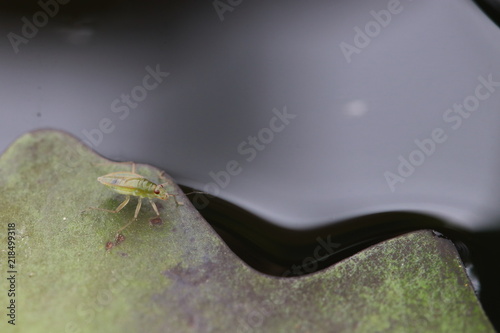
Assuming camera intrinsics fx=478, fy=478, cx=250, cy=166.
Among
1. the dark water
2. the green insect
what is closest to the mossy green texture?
the green insect

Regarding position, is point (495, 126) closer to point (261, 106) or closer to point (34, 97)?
point (261, 106)

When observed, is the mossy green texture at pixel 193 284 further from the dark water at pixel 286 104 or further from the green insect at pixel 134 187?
the dark water at pixel 286 104

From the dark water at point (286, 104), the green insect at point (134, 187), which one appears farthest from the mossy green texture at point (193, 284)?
the dark water at point (286, 104)

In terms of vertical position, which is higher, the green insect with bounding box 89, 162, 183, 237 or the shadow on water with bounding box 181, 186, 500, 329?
A: the green insect with bounding box 89, 162, 183, 237

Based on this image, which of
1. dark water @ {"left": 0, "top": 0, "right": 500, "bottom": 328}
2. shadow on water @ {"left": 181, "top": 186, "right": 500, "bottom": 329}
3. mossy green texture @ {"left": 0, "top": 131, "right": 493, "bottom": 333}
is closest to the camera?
mossy green texture @ {"left": 0, "top": 131, "right": 493, "bottom": 333}

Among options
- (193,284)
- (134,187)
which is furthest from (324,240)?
(134,187)

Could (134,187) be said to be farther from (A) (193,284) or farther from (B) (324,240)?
(B) (324,240)

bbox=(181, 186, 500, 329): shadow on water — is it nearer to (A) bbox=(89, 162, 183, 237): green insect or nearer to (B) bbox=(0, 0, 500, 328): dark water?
(B) bbox=(0, 0, 500, 328): dark water

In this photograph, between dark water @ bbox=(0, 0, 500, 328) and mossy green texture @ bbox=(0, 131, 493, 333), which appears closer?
mossy green texture @ bbox=(0, 131, 493, 333)
